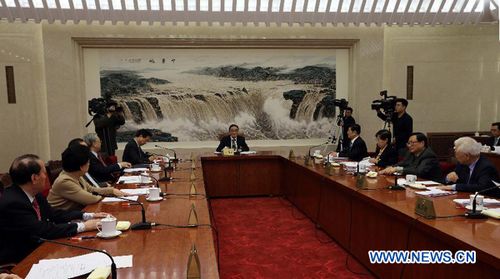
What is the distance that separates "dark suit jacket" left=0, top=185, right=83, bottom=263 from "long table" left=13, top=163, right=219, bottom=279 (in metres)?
0.10

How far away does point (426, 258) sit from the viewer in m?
2.67

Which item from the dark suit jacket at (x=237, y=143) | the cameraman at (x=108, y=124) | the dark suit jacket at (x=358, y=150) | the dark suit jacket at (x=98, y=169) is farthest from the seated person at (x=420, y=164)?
the cameraman at (x=108, y=124)

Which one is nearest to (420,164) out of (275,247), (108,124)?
(275,247)

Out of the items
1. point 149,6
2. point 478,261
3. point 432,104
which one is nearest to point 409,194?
point 478,261

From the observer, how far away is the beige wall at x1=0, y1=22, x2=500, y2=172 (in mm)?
7641

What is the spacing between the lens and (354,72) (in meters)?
8.49

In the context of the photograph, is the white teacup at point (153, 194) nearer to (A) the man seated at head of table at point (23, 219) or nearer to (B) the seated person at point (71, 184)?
(B) the seated person at point (71, 184)

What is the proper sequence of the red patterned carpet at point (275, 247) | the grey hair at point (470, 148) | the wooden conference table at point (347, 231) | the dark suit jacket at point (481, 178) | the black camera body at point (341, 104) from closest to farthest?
the wooden conference table at point (347, 231) < the dark suit jacket at point (481, 178) < the grey hair at point (470, 148) < the red patterned carpet at point (275, 247) < the black camera body at point (341, 104)

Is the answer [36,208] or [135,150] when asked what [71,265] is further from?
[135,150]

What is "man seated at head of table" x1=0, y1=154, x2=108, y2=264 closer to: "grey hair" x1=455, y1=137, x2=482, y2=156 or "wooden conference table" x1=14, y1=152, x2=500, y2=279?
"wooden conference table" x1=14, y1=152, x2=500, y2=279

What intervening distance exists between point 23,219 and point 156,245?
0.74m

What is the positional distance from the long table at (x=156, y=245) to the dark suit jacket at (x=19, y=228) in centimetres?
10

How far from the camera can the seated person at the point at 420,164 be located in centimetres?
433

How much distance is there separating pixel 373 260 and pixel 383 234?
0.31m
